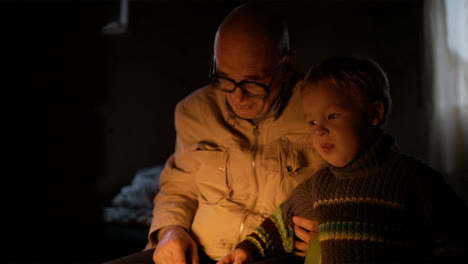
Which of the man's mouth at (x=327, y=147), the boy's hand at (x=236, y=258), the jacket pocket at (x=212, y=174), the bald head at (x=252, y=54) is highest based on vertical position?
the bald head at (x=252, y=54)

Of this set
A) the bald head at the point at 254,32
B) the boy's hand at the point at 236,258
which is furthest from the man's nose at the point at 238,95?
the boy's hand at the point at 236,258

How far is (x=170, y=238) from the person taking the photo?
4.86 ft

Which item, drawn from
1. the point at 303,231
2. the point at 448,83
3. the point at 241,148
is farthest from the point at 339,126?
the point at 448,83

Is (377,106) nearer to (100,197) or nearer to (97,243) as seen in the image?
(97,243)

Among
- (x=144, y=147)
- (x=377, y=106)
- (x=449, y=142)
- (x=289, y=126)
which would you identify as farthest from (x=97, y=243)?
(x=449, y=142)

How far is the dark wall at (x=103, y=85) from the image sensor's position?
2.69m

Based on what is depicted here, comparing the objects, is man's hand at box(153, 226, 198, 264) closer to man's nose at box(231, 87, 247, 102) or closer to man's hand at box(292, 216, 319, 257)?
man's hand at box(292, 216, 319, 257)

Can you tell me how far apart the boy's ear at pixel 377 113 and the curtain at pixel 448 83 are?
137 cm

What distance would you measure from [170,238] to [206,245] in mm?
150

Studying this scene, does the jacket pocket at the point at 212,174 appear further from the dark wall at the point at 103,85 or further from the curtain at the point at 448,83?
the curtain at the point at 448,83

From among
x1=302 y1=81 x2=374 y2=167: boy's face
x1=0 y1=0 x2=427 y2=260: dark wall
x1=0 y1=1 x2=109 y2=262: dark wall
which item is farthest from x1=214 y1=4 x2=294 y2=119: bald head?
x1=0 y1=1 x2=109 y2=262: dark wall

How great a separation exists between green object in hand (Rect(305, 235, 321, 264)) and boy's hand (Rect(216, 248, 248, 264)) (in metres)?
0.19

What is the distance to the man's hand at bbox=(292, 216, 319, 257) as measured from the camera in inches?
51.6

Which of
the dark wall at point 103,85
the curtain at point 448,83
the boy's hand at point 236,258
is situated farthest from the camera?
the dark wall at point 103,85
